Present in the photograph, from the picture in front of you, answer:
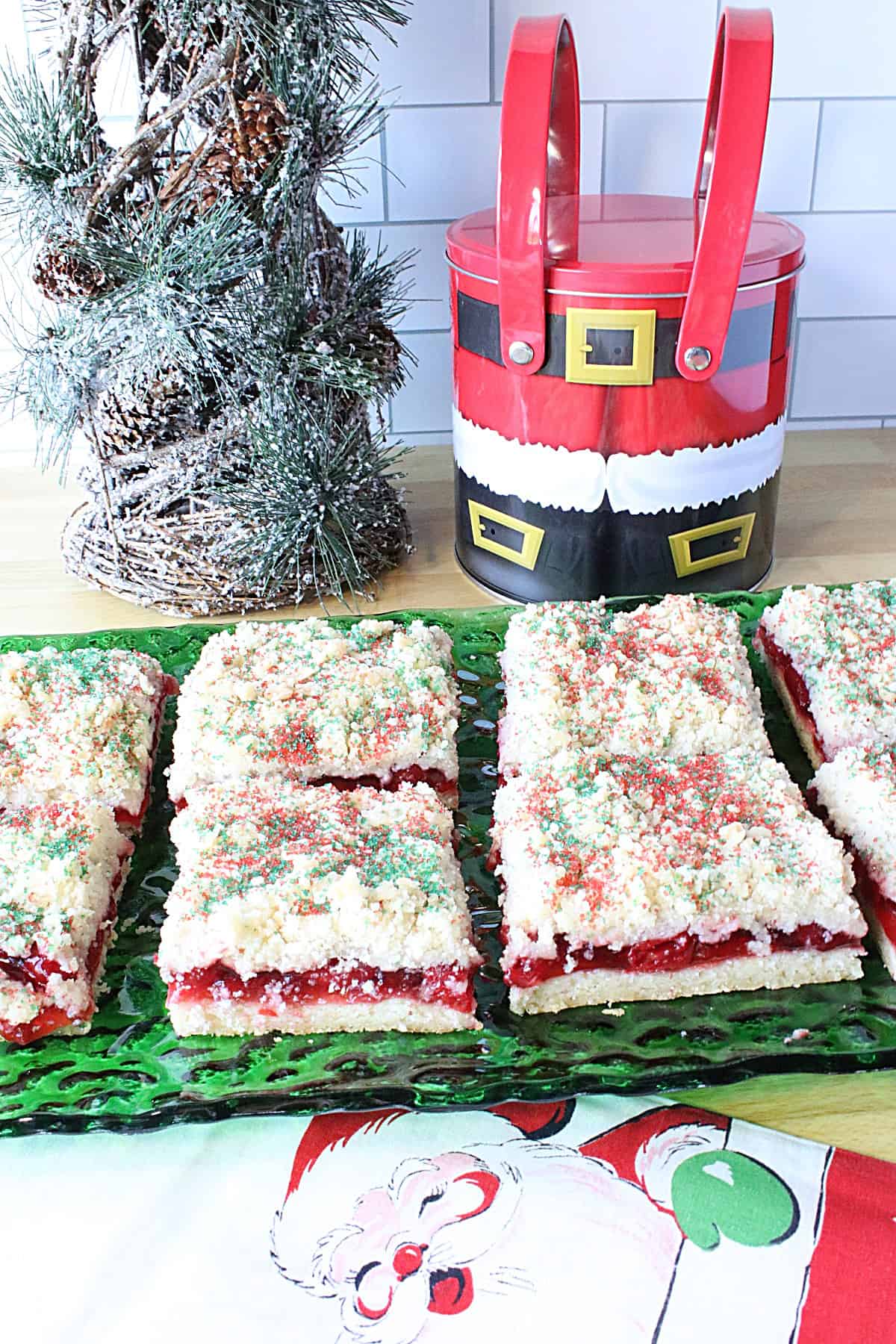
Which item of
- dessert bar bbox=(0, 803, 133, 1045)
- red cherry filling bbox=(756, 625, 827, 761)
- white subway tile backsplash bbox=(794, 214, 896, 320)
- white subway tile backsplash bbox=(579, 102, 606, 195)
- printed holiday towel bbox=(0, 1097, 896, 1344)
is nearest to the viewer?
printed holiday towel bbox=(0, 1097, 896, 1344)

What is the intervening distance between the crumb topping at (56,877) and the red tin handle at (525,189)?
27.2 inches

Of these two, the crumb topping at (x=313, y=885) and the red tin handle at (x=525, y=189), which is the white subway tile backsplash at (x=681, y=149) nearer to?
the red tin handle at (x=525, y=189)

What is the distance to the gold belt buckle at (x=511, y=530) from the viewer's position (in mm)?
1420

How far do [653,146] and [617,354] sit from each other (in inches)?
26.4

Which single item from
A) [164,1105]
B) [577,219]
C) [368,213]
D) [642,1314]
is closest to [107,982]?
[164,1105]

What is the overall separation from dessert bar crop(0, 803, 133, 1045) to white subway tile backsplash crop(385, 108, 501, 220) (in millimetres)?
1148

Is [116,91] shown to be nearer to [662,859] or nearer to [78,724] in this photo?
[78,724]

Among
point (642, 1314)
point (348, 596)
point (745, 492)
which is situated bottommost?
point (642, 1314)

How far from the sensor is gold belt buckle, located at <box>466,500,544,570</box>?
4.66ft

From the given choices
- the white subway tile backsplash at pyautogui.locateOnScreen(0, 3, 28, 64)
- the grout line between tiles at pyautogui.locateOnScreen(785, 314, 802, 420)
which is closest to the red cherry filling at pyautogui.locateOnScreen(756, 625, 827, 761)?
the grout line between tiles at pyautogui.locateOnScreen(785, 314, 802, 420)

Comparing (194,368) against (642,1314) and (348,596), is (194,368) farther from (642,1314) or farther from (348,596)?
(642,1314)

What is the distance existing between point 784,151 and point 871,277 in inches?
10.6

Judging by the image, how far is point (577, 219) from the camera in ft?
4.58

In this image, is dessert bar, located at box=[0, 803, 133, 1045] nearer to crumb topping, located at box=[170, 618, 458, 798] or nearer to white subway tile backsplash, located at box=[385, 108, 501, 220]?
crumb topping, located at box=[170, 618, 458, 798]
